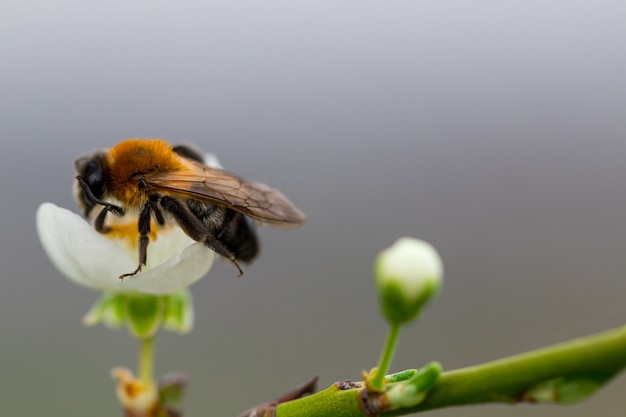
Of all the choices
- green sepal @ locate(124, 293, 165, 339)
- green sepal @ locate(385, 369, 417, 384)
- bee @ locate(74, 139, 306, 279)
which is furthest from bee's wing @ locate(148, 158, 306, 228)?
green sepal @ locate(385, 369, 417, 384)

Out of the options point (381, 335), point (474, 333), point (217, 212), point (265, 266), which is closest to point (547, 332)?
point (474, 333)

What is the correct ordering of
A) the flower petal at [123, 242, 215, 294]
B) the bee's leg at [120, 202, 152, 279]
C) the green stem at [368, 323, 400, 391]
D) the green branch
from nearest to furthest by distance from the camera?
the green branch, the green stem at [368, 323, 400, 391], the flower petal at [123, 242, 215, 294], the bee's leg at [120, 202, 152, 279]

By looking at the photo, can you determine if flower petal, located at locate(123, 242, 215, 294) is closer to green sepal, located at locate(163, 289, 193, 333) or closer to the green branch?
green sepal, located at locate(163, 289, 193, 333)

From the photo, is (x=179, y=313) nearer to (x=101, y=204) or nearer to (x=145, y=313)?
(x=145, y=313)

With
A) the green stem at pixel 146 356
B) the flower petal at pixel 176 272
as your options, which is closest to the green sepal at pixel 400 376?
the flower petal at pixel 176 272

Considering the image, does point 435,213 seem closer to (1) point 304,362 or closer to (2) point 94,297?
(1) point 304,362

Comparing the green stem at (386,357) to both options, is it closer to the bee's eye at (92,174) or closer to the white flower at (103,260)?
the white flower at (103,260)
